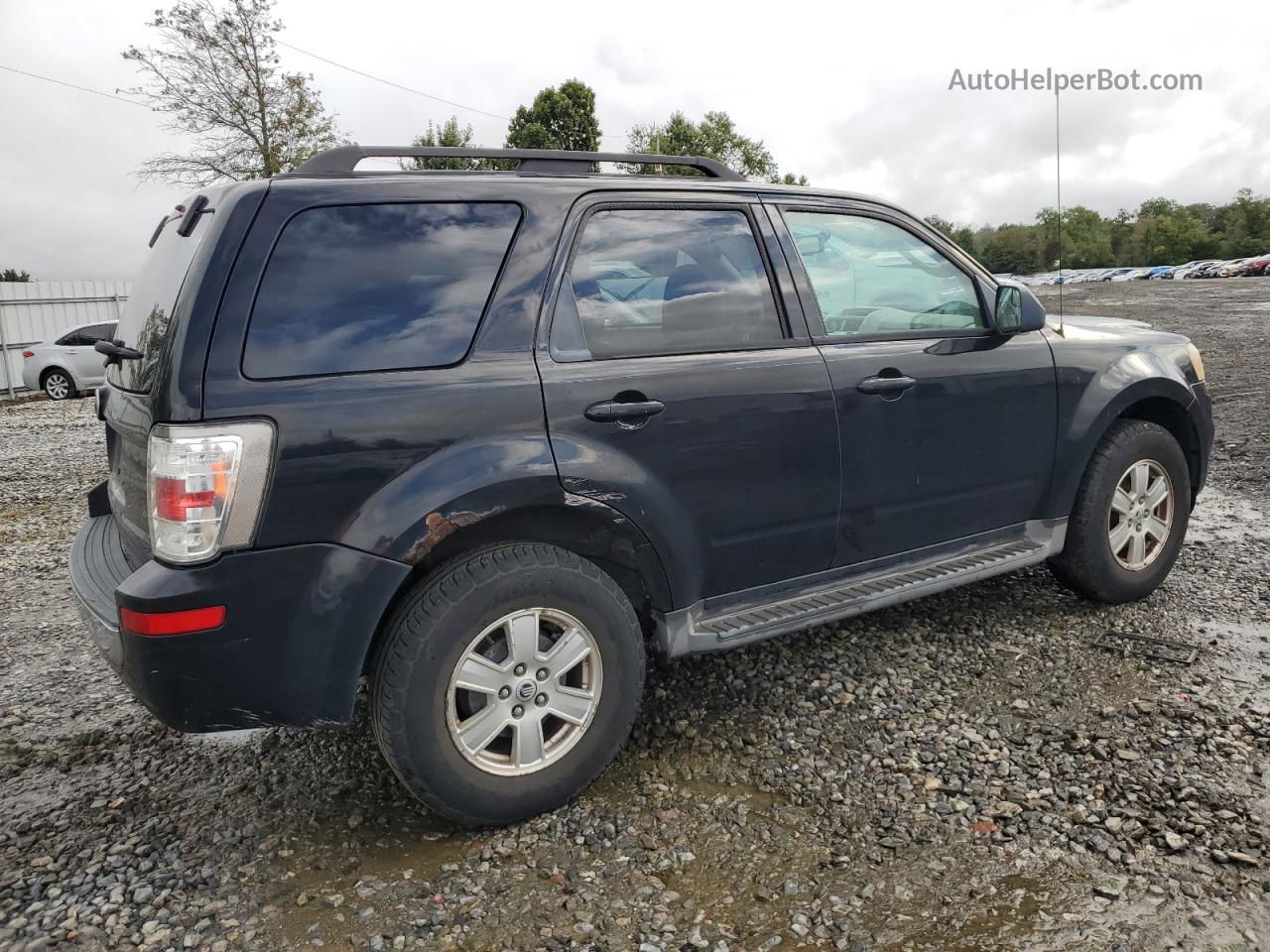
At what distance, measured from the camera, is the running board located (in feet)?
10.2

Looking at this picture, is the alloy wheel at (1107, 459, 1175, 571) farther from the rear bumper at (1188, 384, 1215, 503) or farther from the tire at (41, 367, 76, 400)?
the tire at (41, 367, 76, 400)

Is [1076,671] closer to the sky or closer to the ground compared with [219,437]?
closer to the ground

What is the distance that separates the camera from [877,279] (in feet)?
12.1

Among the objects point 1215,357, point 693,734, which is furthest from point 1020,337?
point 1215,357

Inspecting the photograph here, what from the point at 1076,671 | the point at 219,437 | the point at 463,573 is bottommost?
the point at 1076,671

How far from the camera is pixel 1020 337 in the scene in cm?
392

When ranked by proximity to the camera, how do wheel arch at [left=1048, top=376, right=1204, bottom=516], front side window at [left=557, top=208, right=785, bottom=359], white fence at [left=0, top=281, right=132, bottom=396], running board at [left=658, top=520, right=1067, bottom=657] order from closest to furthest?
front side window at [left=557, top=208, right=785, bottom=359] → running board at [left=658, top=520, right=1067, bottom=657] → wheel arch at [left=1048, top=376, right=1204, bottom=516] → white fence at [left=0, top=281, right=132, bottom=396]

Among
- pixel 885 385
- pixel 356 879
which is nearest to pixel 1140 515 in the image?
pixel 885 385

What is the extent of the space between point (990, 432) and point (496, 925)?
254cm

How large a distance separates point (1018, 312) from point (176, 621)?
3.16 meters

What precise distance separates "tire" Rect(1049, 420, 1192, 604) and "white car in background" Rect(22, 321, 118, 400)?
17493 mm

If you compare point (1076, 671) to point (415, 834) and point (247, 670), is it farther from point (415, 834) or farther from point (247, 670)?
point (247, 670)

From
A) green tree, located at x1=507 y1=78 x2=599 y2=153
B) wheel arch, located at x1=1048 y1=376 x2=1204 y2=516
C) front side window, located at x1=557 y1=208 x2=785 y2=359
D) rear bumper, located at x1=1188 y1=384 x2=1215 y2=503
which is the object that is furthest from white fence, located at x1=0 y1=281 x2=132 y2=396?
rear bumper, located at x1=1188 y1=384 x2=1215 y2=503

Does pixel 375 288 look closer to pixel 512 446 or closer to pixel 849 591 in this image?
pixel 512 446
